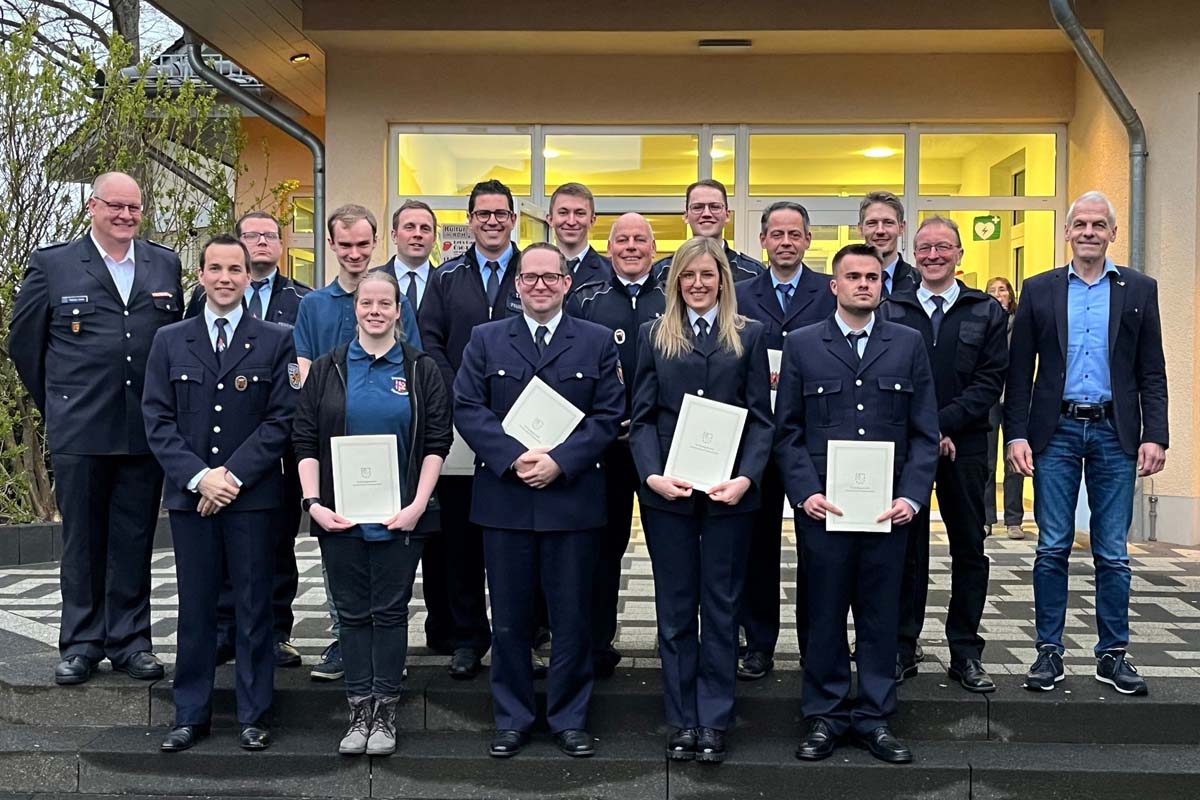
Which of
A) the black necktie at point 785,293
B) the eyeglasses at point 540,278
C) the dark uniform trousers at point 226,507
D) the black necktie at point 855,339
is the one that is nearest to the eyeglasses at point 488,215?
the eyeglasses at point 540,278

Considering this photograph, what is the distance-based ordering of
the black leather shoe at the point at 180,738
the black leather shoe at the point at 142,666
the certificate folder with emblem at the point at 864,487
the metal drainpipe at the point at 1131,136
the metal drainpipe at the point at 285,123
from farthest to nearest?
1. the metal drainpipe at the point at 285,123
2. the metal drainpipe at the point at 1131,136
3. the black leather shoe at the point at 142,666
4. the black leather shoe at the point at 180,738
5. the certificate folder with emblem at the point at 864,487

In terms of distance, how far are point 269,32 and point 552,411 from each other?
7080 mm

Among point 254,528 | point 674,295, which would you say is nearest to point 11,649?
point 254,528

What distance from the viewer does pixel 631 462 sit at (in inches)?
216

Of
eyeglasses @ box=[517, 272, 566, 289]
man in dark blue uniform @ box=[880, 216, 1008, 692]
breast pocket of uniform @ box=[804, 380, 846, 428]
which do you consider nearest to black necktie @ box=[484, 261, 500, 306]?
eyeglasses @ box=[517, 272, 566, 289]

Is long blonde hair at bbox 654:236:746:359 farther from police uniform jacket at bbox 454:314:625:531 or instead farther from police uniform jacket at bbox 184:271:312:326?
police uniform jacket at bbox 184:271:312:326

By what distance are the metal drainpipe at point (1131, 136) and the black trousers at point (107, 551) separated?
24.2 feet

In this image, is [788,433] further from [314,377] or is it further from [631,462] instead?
[314,377]

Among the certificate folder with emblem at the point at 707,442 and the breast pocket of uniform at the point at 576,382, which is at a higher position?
the breast pocket of uniform at the point at 576,382

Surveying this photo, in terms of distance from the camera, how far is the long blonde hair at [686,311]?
500 cm

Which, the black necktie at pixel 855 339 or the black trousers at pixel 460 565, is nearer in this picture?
the black necktie at pixel 855 339

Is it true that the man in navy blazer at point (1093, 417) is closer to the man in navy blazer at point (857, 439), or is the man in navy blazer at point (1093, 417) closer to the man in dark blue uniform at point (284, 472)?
the man in navy blazer at point (857, 439)

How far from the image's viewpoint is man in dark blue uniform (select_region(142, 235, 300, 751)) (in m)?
5.10

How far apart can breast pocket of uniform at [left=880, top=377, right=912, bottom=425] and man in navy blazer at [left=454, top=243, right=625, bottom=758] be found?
1057 mm
